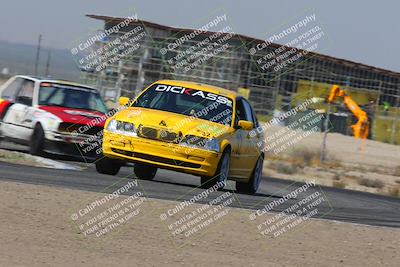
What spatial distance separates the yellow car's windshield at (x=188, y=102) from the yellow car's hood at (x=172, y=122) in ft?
0.88

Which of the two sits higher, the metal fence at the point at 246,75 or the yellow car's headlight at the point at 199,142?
the yellow car's headlight at the point at 199,142

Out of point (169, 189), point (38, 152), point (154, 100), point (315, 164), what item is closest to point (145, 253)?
point (169, 189)

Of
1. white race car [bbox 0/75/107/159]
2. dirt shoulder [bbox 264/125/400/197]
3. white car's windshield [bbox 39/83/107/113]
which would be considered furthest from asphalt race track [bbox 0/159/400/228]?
dirt shoulder [bbox 264/125/400/197]

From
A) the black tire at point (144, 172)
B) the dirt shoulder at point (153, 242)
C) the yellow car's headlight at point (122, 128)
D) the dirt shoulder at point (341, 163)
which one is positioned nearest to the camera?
the dirt shoulder at point (153, 242)

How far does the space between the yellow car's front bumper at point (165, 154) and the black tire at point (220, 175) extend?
160 millimetres

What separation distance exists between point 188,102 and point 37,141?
132 inches

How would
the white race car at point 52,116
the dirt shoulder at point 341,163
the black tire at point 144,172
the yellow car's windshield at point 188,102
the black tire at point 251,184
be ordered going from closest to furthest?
the yellow car's windshield at point 188,102 < the black tire at point 144,172 < the black tire at point 251,184 < the white race car at point 52,116 < the dirt shoulder at point 341,163

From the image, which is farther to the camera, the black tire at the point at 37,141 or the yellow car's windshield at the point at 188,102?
the black tire at the point at 37,141

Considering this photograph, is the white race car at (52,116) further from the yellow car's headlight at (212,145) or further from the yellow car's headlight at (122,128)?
the yellow car's headlight at (212,145)

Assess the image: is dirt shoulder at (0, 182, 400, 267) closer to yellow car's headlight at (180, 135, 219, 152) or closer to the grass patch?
yellow car's headlight at (180, 135, 219, 152)

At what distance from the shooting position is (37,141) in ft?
55.2

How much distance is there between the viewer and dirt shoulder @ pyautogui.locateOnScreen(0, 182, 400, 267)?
25.8 feet

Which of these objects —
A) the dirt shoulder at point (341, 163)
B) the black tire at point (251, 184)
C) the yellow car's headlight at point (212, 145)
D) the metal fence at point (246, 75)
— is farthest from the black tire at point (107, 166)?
the metal fence at point (246, 75)

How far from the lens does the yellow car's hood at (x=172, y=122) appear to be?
45.2ft
